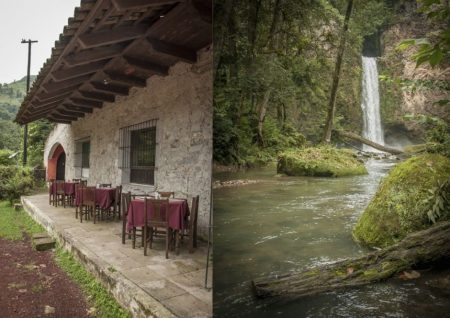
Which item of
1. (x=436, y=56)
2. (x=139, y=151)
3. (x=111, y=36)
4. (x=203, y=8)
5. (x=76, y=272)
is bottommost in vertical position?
(x=76, y=272)

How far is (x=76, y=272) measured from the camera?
3.13 metres

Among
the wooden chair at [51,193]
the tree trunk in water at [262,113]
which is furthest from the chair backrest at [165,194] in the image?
the tree trunk in water at [262,113]

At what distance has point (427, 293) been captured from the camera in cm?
81

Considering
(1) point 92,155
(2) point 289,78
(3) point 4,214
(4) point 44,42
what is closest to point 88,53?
(4) point 44,42

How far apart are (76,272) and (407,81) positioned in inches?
126

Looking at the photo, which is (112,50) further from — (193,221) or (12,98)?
(193,221)

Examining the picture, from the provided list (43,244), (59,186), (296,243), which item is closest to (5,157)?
(43,244)

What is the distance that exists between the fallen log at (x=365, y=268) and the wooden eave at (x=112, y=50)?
1681mm

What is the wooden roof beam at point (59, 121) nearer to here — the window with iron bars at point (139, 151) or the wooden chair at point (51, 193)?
the wooden chair at point (51, 193)

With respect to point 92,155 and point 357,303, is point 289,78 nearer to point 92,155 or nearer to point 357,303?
point 357,303

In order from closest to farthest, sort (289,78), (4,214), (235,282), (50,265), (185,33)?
(235,282), (289,78), (185,33), (50,265), (4,214)

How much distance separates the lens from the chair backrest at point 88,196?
4383mm

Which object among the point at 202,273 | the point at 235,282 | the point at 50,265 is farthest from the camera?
the point at 50,265

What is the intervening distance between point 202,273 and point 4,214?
467cm
